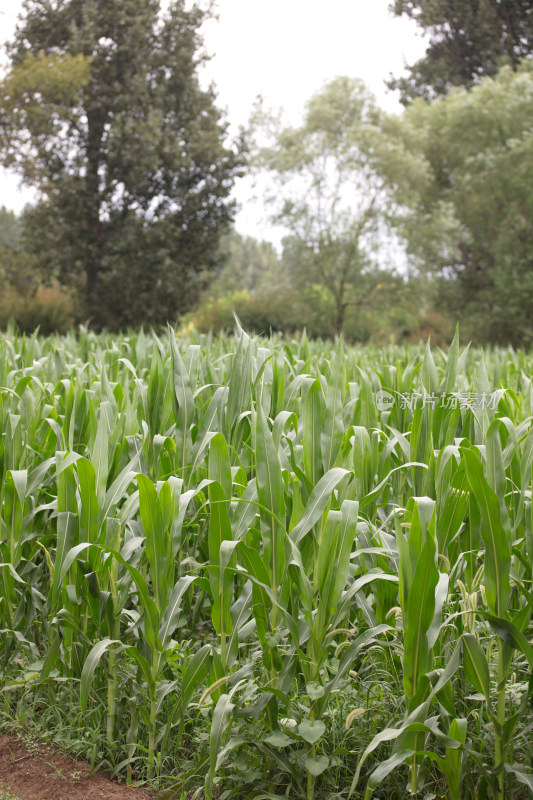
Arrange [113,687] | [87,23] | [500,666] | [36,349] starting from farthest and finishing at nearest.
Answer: [87,23], [36,349], [113,687], [500,666]

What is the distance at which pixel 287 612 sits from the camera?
4.78 feet

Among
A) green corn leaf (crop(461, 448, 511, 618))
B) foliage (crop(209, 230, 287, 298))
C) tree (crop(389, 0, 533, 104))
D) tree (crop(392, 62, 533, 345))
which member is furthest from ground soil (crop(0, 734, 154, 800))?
foliage (crop(209, 230, 287, 298))

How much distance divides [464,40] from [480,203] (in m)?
10.1

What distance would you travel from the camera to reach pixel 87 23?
1942 centimetres

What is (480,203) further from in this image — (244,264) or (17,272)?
(244,264)

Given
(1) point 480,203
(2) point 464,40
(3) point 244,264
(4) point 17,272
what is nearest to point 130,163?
(4) point 17,272

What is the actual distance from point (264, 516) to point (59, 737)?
2.77ft

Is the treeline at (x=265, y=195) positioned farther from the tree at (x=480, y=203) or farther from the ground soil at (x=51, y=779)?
the ground soil at (x=51, y=779)

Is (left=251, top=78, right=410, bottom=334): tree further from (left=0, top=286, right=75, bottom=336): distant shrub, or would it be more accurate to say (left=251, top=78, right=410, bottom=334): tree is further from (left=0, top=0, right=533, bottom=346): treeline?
(left=0, top=286, right=75, bottom=336): distant shrub

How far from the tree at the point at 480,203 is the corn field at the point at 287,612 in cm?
1968

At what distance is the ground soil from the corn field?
0.21ft

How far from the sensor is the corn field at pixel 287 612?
4.68ft

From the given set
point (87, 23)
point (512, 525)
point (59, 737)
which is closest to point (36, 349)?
point (59, 737)

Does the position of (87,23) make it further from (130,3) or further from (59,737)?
(59,737)
